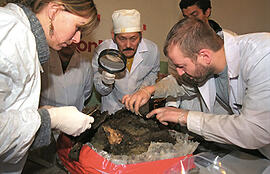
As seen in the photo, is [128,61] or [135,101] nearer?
[135,101]

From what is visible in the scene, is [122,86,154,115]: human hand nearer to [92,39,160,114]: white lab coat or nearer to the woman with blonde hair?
the woman with blonde hair

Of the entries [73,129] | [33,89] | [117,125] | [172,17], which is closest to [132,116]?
[117,125]

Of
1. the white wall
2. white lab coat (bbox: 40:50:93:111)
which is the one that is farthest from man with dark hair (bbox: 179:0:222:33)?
white lab coat (bbox: 40:50:93:111)

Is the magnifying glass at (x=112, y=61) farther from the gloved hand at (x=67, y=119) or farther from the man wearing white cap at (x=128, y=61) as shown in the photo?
the gloved hand at (x=67, y=119)

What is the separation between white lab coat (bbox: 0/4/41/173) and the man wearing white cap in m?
0.97

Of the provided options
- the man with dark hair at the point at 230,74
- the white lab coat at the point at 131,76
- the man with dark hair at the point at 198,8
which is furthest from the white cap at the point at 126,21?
the man with dark hair at the point at 230,74

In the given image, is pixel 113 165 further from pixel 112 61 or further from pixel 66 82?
pixel 66 82

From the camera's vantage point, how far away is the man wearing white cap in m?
2.04

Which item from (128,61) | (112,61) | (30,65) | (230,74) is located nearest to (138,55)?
(128,61)

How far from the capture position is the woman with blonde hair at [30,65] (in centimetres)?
84

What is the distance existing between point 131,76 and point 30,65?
1.39m

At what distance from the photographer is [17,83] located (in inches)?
35.3

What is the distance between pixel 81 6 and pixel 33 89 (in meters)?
0.47

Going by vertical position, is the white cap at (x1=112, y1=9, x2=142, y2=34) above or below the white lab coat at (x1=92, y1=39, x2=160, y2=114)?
above
